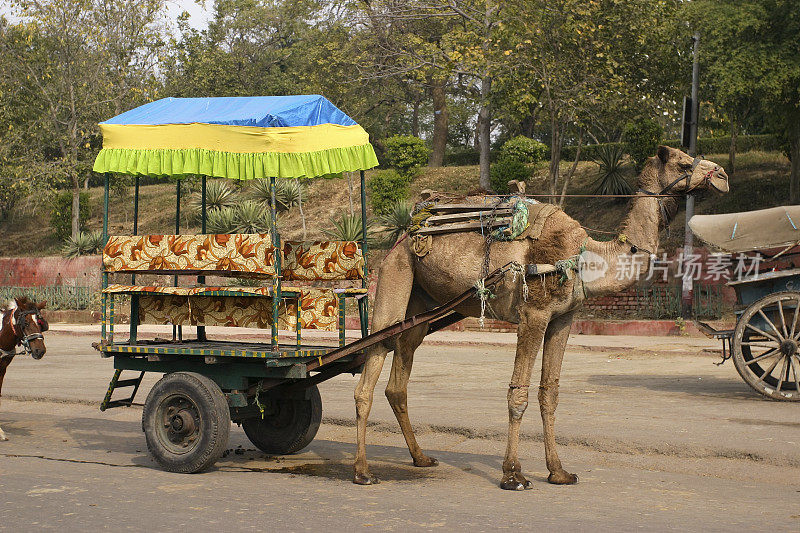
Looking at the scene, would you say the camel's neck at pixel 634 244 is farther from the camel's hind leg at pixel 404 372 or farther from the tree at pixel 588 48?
the tree at pixel 588 48

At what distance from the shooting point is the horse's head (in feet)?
31.6

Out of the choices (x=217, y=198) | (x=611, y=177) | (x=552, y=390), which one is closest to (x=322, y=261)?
(x=552, y=390)

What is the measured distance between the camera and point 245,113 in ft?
26.9

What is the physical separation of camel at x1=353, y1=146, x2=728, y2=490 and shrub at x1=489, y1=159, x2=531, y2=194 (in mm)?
24132

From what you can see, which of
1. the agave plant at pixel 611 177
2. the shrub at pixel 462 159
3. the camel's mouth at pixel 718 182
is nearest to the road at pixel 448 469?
the camel's mouth at pixel 718 182

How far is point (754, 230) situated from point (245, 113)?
7.37 meters

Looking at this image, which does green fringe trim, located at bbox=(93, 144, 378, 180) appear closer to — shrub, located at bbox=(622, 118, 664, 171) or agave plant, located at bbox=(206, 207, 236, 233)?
A: agave plant, located at bbox=(206, 207, 236, 233)

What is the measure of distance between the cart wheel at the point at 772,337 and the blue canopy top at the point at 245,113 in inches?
244

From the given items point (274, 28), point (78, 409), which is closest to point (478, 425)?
point (78, 409)

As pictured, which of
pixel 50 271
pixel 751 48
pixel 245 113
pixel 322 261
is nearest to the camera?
pixel 245 113

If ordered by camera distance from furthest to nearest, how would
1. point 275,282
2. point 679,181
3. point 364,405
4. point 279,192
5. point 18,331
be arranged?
point 279,192
point 18,331
point 275,282
point 364,405
point 679,181

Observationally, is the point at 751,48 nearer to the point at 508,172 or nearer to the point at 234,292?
the point at 508,172

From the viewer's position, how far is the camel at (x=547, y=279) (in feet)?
23.3

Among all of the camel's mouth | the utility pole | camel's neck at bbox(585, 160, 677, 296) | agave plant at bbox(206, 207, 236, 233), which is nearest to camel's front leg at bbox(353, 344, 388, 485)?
camel's neck at bbox(585, 160, 677, 296)
